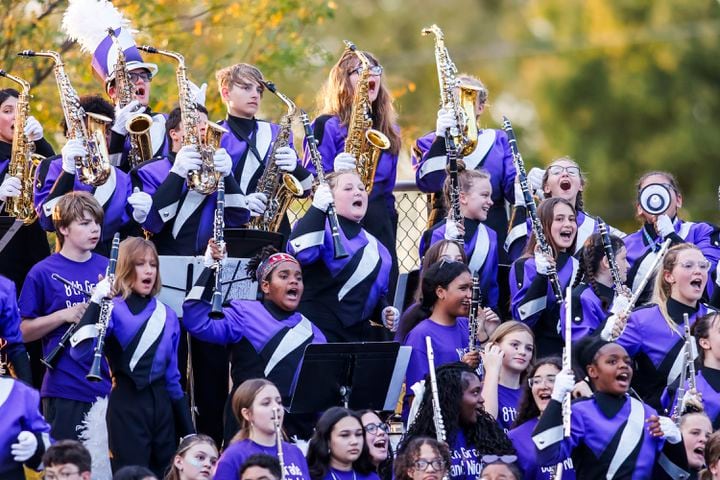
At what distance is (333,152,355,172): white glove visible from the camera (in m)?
13.2

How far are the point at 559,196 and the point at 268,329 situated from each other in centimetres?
264

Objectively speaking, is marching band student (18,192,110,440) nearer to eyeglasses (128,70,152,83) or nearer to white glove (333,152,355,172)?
eyeglasses (128,70,152,83)

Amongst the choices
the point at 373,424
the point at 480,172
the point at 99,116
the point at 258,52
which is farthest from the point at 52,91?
the point at 373,424

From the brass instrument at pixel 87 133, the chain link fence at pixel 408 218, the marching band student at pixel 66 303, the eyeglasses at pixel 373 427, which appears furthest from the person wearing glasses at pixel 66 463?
the chain link fence at pixel 408 218

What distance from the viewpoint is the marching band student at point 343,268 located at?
491 inches

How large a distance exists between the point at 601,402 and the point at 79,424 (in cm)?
302

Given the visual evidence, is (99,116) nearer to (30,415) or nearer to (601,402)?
(30,415)

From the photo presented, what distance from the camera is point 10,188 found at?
12.5 meters

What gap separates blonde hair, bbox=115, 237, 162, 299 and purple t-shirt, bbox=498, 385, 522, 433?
2236 millimetres

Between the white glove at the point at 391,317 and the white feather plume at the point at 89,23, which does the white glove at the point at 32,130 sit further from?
the white glove at the point at 391,317

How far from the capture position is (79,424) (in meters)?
11.6

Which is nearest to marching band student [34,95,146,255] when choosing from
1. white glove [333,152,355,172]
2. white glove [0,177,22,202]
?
white glove [0,177,22,202]

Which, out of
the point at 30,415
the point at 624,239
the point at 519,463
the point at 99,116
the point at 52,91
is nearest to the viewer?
the point at 30,415

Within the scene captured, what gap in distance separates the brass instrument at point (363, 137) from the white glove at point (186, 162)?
145 centimetres
